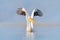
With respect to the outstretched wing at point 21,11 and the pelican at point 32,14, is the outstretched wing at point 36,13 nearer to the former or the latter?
the pelican at point 32,14

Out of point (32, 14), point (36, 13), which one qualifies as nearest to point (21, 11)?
point (32, 14)

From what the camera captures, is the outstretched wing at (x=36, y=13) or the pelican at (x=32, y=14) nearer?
the outstretched wing at (x=36, y=13)

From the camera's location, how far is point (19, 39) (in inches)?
1320

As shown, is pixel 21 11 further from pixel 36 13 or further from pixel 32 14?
pixel 36 13

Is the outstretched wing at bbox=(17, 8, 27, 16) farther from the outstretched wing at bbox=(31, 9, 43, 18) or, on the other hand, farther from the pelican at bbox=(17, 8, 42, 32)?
the outstretched wing at bbox=(31, 9, 43, 18)

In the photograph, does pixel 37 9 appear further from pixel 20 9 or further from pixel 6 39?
pixel 6 39

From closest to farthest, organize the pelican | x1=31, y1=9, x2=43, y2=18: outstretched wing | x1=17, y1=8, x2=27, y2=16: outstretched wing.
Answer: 1. x1=31, y1=9, x2=43, y2=18: outstretched wing
2. the pelican
3. x1=17, y1=8, x2=27, y2=16: outstretched wing

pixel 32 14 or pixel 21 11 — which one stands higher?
pixel 21 11

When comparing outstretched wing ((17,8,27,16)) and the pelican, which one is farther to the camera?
outstretched wing ((17,8,27,16))

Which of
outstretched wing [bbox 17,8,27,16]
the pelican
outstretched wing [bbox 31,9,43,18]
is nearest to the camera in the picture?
outstretched wing [bbox 31,9,43,18]

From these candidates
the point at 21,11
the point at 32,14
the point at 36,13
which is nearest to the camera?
the point at 36,13

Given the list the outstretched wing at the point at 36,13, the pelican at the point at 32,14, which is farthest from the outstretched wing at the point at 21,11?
the outstretched wing at the point at 36,13

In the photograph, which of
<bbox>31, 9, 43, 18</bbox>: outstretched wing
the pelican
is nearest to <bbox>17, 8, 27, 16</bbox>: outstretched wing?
the pelican

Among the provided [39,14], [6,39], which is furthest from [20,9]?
[6,39]
